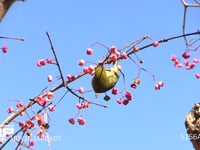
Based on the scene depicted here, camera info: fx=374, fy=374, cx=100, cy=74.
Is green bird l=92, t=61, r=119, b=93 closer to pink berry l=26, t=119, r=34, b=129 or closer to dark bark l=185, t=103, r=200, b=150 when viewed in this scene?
pink berry l=26, t=119, r=34, b=129

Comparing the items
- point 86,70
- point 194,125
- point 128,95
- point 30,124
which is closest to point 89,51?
point 86,70

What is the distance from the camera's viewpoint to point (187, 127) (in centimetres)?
151

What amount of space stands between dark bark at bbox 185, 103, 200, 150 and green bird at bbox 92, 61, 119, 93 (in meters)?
0.50

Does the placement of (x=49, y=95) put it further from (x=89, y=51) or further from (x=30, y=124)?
(x=89, y=51)

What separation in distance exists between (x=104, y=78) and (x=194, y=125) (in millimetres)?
560

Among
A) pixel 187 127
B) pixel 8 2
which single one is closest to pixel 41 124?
pixel 187 127

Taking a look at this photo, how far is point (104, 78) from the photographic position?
1.88 m

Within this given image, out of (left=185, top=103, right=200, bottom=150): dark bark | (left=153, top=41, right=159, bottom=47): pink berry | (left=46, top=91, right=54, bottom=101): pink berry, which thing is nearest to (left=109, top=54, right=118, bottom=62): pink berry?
(left=153, top=41, right=159, bottom=47): pink berry

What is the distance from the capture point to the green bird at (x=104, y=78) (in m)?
1.88

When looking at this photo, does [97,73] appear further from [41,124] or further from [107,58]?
[41,124]

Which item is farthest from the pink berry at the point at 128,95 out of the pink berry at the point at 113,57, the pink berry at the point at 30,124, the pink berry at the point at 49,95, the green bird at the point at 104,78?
the pink berry at the point at 30,124

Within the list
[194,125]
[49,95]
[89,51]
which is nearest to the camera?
[194,125]

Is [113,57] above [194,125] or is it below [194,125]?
above

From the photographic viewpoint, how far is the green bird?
188cm
